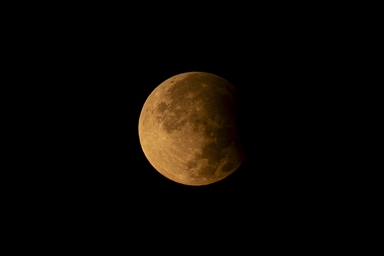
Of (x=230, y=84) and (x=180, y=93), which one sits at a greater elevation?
(x=230, y=84)

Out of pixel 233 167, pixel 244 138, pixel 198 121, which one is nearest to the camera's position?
pixel 198 121

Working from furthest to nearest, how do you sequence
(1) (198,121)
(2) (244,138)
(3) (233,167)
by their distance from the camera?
(3) (233,167) → (2) (244,138) → (1) (198,121)

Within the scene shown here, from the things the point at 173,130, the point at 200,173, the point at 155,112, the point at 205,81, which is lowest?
the point at 200,173

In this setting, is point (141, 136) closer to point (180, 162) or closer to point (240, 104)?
point (180, 162)

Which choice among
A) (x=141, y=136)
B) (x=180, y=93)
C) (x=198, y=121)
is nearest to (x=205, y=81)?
(x=180, y=93)

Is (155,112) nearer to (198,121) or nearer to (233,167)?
(198,121)

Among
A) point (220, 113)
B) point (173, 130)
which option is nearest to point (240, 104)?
point (220, 113)

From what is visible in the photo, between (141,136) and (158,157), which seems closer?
(158,157)
